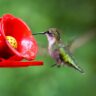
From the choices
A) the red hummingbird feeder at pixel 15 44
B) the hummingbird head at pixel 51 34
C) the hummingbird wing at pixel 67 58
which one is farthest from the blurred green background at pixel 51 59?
the red hummingbird feeder at pixel 15 44

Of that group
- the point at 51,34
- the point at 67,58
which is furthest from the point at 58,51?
the point at 51,34

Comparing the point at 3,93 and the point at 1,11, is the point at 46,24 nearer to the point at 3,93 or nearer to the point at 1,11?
the point at 1,11

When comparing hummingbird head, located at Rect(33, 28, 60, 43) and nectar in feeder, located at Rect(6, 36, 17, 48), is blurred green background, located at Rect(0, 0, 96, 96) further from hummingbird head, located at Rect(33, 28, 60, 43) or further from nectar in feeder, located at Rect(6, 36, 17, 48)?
nectar in feeder, located at Rect(6, 36, 17, 48)

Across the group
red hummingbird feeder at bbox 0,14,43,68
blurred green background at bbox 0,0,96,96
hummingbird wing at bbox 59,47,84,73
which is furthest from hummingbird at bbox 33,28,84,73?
blurred green background at bbox 0,0,96,96

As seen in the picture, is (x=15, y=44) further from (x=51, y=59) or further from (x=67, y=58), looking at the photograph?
(x=51, y=59)

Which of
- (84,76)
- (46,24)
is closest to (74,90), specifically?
(84,76)

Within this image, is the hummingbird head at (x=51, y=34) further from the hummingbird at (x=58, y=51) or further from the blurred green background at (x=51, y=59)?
the blurred green background at (x=51, y=59)
